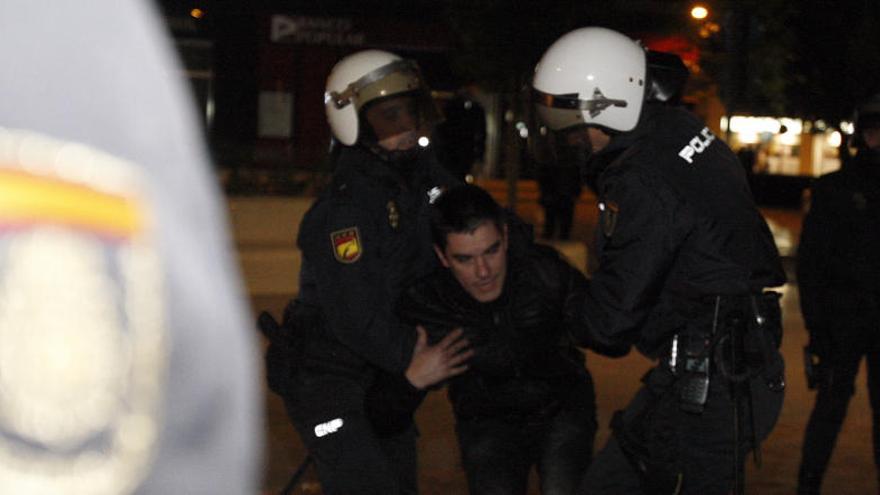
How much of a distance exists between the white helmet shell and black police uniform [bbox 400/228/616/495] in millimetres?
540

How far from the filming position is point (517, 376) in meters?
4.26

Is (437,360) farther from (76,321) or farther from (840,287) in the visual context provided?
(76,321)

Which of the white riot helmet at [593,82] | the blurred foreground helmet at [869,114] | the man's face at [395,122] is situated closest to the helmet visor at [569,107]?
the white riot helmet at [593,82]

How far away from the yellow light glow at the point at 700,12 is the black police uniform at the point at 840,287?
8.16 meters

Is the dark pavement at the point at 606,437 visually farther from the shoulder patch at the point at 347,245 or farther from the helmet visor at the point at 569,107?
the helmet visor at the point at 569,107

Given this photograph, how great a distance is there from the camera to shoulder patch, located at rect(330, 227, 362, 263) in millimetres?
4059

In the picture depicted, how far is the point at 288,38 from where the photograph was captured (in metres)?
29.1

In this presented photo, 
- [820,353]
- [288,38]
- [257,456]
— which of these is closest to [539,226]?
[288,38]

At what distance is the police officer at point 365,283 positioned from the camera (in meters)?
4.10

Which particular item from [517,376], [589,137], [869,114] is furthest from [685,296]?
[869,114]

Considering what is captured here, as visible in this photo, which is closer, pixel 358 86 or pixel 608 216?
pixel 608 216

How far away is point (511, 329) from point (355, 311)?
1.55 ft

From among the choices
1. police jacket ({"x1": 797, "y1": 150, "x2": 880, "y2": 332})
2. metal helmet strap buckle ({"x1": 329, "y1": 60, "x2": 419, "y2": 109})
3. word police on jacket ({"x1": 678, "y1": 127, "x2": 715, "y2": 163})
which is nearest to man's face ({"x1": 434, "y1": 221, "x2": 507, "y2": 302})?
metal helmet strap buckle ({"x1": 329, "y1": 60, "x2": 419, "y2": 109})

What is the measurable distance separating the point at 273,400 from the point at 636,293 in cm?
452
